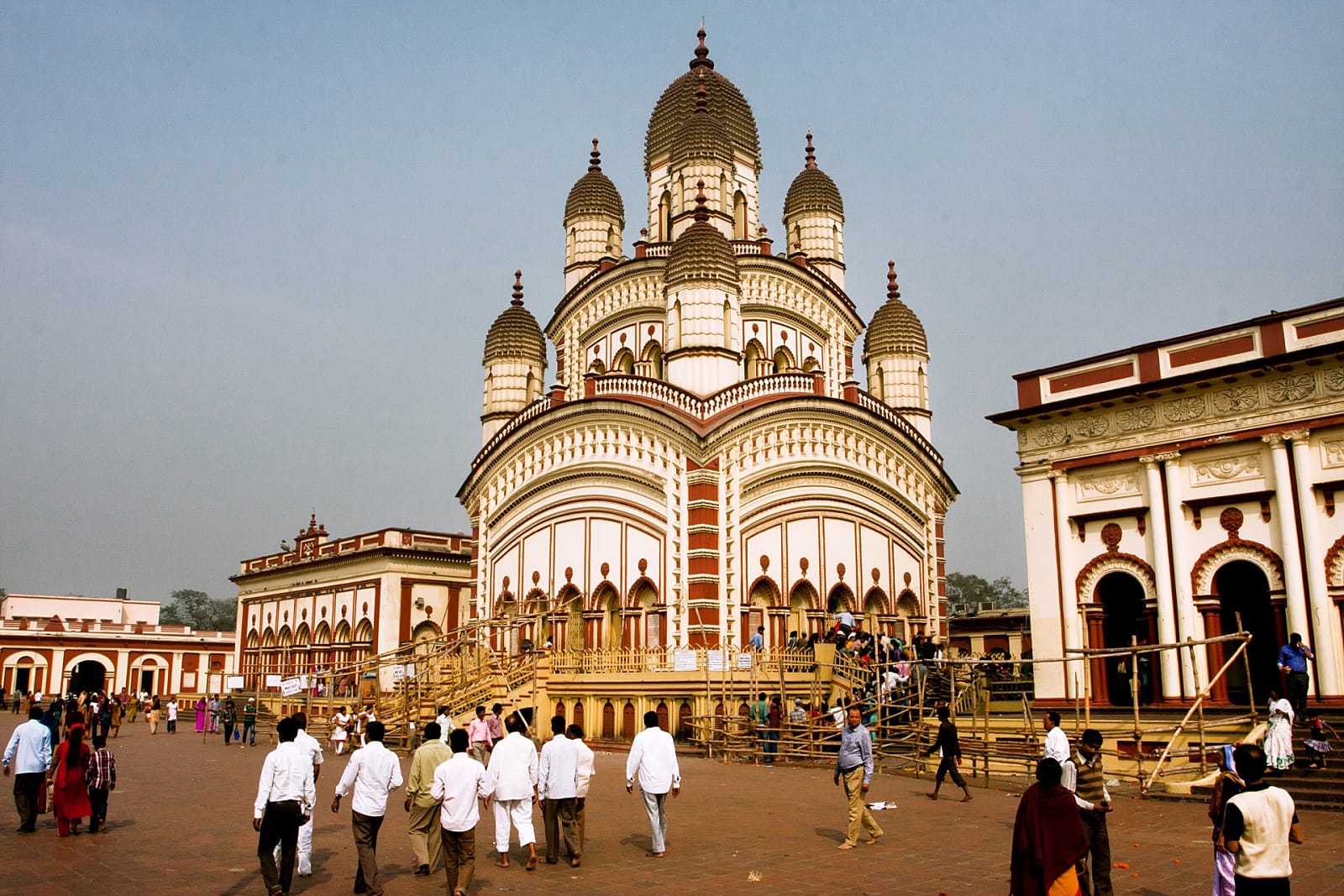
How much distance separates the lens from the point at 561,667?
2769 cm

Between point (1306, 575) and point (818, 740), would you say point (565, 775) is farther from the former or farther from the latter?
point (1306, 575)

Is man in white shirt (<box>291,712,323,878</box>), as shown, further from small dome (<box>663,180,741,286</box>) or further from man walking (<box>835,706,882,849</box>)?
small dome (<box>663,180,741,286</box>)

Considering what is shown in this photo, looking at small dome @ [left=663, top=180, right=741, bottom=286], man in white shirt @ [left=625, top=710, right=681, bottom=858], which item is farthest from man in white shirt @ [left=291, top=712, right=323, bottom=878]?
small dome @ [left=663, top=180, right=741, bottom=286]

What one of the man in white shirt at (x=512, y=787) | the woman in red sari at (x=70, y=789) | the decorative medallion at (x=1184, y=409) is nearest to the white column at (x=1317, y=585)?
the decorative medallion at (x=1184, y=409)

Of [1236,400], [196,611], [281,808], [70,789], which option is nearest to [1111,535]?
[1236,400]

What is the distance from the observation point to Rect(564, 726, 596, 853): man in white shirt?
1102cm

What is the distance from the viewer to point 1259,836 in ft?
21.9

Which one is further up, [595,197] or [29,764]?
Answer: [595,197]

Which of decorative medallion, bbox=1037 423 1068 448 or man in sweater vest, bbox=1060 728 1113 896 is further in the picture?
decorative medallion, bbox=1037 423 1068 448

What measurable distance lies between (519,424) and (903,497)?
11477 mm

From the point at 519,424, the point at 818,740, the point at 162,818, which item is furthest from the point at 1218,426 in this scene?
the point at 519,424

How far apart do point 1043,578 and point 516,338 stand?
2211cm

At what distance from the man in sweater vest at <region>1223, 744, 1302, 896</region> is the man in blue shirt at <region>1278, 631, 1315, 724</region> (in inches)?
432

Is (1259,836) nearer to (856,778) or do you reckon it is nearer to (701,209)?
(856,778)
